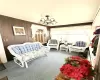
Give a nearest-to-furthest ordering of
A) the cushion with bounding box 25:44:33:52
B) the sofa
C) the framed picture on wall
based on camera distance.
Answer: the sofa < the cushion with bounding box 25:44:33:52 < the framed picture on wall

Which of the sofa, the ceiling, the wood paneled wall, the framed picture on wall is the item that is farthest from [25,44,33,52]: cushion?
the ceiling

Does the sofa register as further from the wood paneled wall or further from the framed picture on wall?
the framed picture on wall

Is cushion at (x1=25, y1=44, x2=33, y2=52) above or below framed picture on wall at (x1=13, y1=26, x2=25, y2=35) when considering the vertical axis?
below

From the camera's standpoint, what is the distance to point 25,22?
4.08m

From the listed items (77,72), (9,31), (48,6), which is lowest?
(77,72)

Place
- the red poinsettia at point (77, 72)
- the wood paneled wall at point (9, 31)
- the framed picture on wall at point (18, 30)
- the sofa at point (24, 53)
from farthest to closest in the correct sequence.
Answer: the framed picture on wall at point (18, 30) → the wood paneled wall at point (9, 31) → the sofa at point (24, 53) → the red poinsettia at point (77, 72)

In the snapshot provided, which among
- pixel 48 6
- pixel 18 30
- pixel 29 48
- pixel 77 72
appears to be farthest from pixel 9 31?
pixel 77 72

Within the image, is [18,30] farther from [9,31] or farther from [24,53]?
[24,53]

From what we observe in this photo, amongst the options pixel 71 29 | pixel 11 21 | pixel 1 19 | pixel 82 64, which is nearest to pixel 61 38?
pixel 71 29

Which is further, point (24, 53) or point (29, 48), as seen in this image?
point (29, 48)

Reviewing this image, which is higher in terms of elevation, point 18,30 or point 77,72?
point 18,30

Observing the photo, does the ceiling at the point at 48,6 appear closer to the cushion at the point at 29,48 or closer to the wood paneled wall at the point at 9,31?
the wood paneled wall at the point at 9,31

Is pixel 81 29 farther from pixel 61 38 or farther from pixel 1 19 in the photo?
pixel 1 19

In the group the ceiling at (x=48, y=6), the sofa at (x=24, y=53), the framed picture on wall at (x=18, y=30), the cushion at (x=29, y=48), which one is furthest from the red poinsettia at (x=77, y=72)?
the framed picture on wall at (x=18, y=30)
